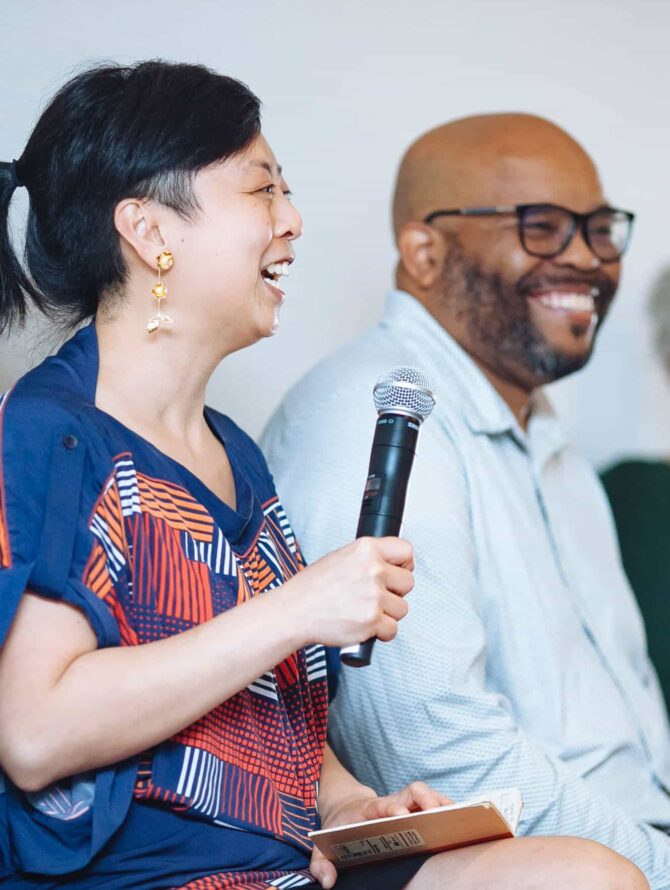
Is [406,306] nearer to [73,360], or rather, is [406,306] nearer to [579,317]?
[579,317]

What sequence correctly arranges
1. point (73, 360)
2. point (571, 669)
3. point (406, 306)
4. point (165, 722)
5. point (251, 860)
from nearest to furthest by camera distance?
point (165, 722) < point (251, 860) < point (73, 360) < point (571, 669) < point (406, 306)

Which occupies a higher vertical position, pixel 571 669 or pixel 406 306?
pixel 406 306

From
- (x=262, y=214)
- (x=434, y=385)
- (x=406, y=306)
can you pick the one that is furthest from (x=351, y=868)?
(x=406, y=306)

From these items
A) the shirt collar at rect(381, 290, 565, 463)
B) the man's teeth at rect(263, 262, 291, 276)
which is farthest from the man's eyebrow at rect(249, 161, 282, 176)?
the shirt collar at rect(381, 290, 565, 463)

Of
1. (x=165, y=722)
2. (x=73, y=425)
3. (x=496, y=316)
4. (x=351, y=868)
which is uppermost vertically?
(x=496, y=316)

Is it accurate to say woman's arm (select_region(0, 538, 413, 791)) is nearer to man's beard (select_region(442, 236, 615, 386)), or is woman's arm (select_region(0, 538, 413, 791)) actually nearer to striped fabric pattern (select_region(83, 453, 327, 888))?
striped fabric pattern (select_region(83, 453, 327, 888))

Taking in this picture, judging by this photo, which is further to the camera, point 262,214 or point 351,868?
point 262,214

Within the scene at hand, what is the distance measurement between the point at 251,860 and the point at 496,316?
1207 millimetres

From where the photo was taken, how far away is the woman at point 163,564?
3.67ft

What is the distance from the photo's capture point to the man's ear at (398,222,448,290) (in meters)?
2.25

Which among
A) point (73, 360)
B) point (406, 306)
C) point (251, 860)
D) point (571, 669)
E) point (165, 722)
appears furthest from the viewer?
point (406, 306)

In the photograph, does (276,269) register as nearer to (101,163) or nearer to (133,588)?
(101,163)

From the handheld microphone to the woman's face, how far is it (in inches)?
10.4

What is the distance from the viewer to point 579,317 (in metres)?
2.24
